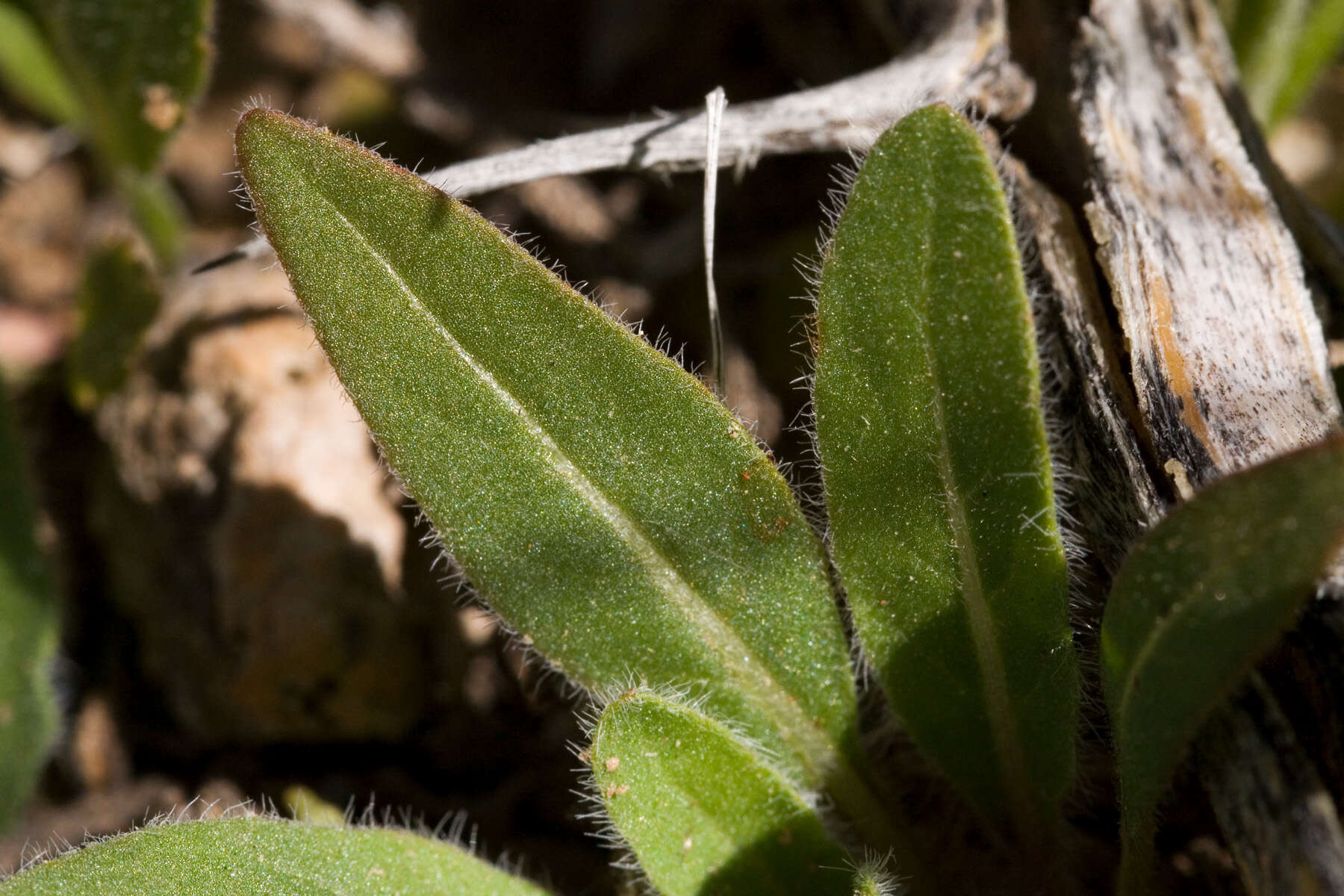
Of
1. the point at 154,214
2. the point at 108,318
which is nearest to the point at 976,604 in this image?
the point at 108,318

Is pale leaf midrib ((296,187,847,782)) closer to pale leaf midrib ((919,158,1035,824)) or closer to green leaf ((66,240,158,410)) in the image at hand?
pale leaf midrib ((919,158,1035,824))

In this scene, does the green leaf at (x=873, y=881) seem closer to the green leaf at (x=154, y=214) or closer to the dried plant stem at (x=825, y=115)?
the dried plant stem at (x=825, y=115)

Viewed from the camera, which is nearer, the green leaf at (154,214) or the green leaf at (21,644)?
the green leaf at (21,644)

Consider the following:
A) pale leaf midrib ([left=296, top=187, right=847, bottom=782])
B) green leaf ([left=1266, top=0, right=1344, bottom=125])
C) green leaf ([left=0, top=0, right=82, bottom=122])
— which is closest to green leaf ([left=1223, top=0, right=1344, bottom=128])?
green leaf ([left=1266, top=0, right=1344, bottom=125])

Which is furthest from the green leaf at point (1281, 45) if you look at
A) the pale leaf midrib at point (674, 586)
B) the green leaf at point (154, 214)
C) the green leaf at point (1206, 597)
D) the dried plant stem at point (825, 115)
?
the green leaf at point (154, 214)

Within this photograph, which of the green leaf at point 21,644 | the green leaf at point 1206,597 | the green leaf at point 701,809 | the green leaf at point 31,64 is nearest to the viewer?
the green leaf at point 1206,597

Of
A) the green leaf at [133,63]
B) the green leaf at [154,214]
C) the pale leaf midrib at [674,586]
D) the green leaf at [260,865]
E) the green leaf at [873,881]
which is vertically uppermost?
the green leaf at [133,63]

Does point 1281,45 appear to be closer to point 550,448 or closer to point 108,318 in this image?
point 550,448

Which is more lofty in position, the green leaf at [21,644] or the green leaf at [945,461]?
the green leaf at [945,461]

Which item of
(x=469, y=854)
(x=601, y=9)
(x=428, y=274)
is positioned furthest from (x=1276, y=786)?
(x=601, y=9)
